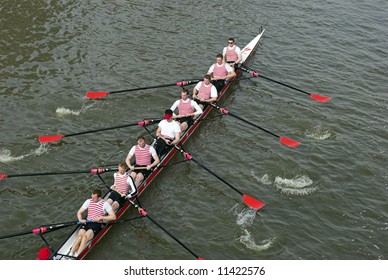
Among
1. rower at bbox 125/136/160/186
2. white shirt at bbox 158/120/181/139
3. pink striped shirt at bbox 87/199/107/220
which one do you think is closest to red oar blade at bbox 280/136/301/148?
white shirt at bbox 158/120/181/139

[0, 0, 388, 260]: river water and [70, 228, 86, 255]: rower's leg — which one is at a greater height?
[70, 228, 86, 255]: rower's leg

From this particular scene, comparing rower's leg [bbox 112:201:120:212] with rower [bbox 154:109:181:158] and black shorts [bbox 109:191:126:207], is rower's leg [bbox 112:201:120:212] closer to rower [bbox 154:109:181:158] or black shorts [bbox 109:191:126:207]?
black shorts [bbox 109:191:126:207]

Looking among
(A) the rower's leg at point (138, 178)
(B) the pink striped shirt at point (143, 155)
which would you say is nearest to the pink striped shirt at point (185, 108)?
(B) the pink striped shirt at point (143, 155)

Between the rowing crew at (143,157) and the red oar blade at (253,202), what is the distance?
134 inches

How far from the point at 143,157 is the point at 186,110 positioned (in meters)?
3.75

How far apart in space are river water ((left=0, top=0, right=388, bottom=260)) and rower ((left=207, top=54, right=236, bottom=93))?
1.09 meters

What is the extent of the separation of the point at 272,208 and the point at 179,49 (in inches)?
501

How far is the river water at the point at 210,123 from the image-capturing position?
14812mm

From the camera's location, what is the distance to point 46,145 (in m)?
17.8

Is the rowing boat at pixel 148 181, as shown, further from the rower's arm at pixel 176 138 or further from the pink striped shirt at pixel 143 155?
the pink striped shirt at pixel 143 155

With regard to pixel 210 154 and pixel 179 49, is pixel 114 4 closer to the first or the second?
pixel 179 49

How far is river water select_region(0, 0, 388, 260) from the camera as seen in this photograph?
14.8 m

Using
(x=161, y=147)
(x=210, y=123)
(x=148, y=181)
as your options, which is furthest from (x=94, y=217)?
(x=210, y=123)
